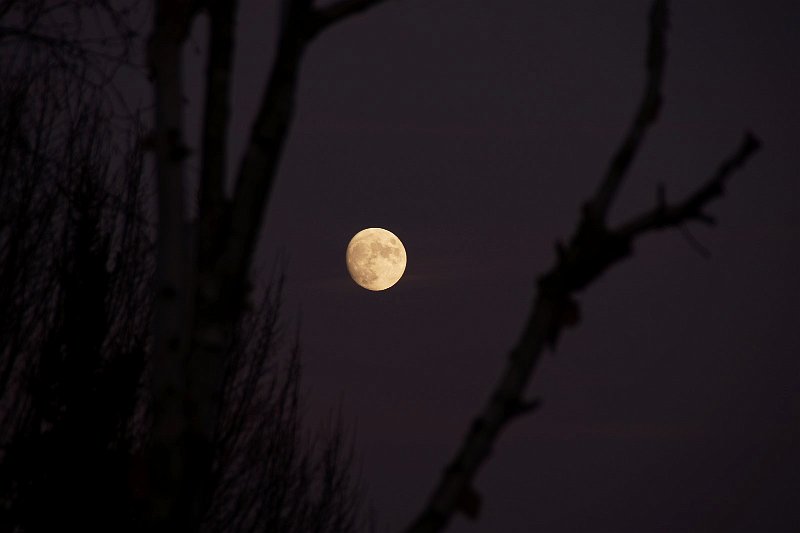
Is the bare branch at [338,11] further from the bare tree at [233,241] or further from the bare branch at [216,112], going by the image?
the bare branch at [216,112]

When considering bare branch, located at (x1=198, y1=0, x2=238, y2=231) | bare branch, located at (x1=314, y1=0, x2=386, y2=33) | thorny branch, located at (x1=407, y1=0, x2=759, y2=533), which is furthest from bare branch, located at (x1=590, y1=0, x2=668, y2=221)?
bare branch, located at (x1=198, y1=0, x2=238, y2=231)

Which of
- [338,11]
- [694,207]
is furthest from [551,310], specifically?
[338,11]

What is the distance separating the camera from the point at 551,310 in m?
1.90

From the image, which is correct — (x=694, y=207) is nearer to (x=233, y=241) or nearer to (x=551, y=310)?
(x=551, y=310)

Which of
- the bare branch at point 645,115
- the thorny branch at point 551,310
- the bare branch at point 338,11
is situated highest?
the bare branch at point 338,11

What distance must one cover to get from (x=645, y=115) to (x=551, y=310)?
0.46 meters

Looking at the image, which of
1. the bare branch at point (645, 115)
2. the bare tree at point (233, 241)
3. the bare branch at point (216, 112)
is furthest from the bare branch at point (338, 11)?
the bare branch at point (645, 115)

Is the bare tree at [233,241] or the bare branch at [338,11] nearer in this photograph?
the bare tree at [233,241]

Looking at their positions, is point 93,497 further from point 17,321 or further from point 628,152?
point 628,152

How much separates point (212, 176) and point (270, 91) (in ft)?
0.81

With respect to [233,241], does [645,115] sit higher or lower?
higher

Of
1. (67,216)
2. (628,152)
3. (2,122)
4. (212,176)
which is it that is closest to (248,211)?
(212,176)

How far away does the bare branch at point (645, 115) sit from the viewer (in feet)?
6.25

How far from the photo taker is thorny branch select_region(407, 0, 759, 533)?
6.16 ft
